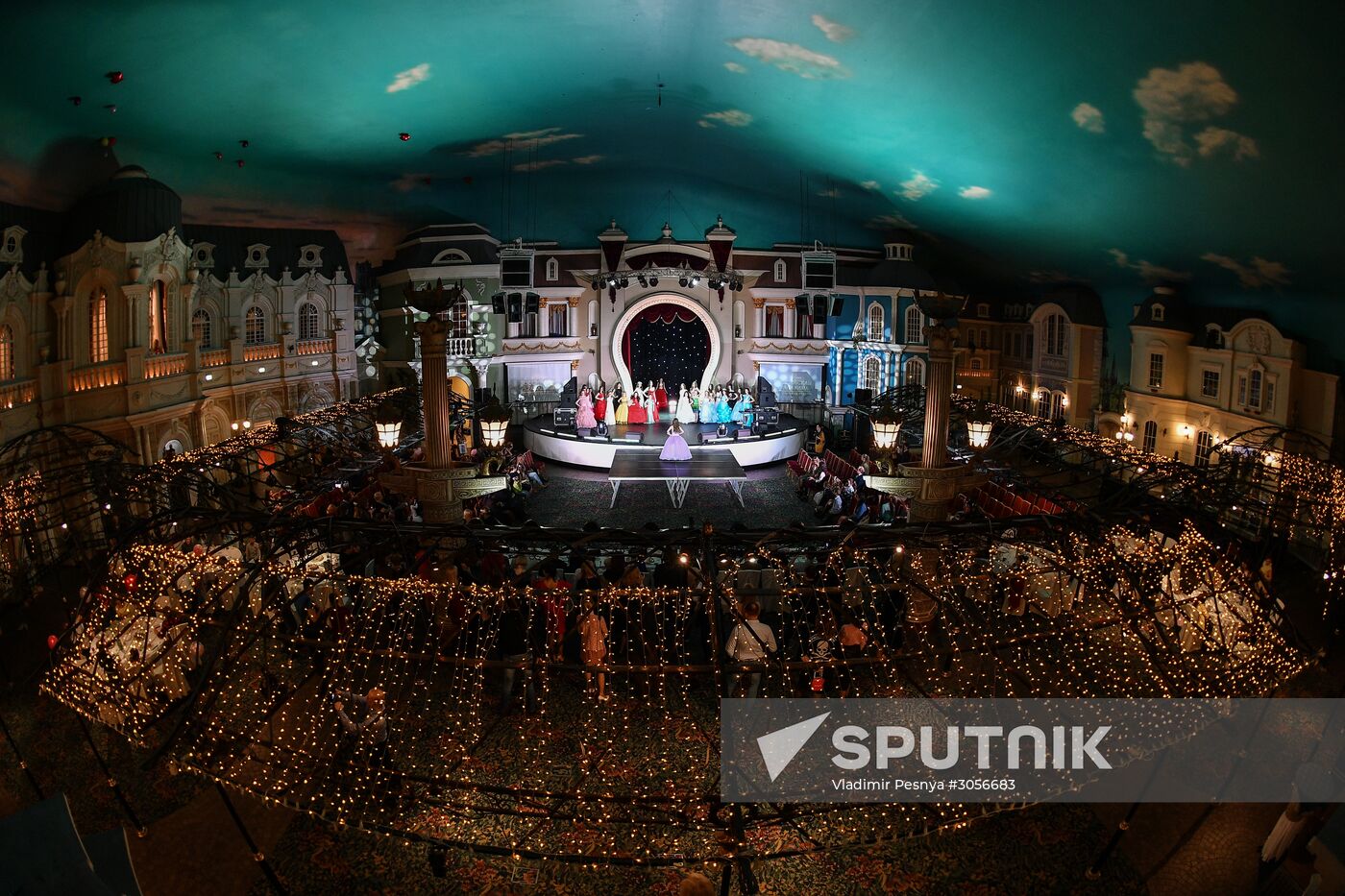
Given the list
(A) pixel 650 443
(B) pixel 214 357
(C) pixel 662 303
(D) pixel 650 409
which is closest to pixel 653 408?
(D) pixel 650 409

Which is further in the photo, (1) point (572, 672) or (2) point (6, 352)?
(2) point (6, 352)

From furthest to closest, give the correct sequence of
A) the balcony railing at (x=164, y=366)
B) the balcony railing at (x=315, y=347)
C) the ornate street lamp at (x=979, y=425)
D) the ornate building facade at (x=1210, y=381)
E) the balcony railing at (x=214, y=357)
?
the balcony railing at (x=315, y=347), the balcony railing at (x=214, y=357), the balcony railing at (x=164, y=366), the ornate building facade at (x=1210, y=381), the ornate street lamp at (x=979, y=425)

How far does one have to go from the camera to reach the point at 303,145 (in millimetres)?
16812

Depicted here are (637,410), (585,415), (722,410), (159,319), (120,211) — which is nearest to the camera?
(120,211)

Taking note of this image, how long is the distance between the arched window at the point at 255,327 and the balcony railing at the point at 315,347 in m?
0.97

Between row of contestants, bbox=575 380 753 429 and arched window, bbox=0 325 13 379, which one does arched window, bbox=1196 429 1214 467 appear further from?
arched window, bbox=0 325 13 379

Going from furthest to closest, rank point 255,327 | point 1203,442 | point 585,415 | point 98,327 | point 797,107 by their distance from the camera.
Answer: point 585,415, point 255,327, point 1203,442, point 797,107, point 98,327

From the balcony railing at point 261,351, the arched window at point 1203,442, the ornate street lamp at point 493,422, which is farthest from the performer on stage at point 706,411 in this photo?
the ornate street lamp at point 493,422

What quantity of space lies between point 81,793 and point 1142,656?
391 inches

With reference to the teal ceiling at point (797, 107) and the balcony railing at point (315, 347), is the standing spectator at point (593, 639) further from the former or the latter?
the balcony railing at point (315, 347)

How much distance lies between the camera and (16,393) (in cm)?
1299

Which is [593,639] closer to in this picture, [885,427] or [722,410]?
[885,427]

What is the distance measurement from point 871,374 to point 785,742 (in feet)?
70.5

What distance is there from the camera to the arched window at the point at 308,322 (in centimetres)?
2356
